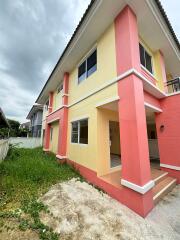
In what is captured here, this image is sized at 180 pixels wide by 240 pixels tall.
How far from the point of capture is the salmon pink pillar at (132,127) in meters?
3.32

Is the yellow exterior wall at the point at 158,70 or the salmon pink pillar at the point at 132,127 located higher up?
the yellow exterior wall at the point at 158,70

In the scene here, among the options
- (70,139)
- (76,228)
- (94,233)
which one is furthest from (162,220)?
(70,139)

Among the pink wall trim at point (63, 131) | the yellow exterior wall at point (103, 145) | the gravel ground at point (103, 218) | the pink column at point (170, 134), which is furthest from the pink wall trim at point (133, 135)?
the pink wall trim at point (63, 131)

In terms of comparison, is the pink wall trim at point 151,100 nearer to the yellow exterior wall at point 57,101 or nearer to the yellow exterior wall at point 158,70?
the yellow exterior wall at point 158,70

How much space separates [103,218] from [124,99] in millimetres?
3649

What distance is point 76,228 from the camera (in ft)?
8.92

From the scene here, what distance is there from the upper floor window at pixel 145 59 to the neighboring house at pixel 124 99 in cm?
2

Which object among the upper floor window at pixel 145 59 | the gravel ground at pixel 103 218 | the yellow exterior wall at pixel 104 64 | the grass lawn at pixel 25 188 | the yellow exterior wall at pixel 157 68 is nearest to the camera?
the gravel ground at pixel 103 218

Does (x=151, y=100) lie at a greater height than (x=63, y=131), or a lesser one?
greater

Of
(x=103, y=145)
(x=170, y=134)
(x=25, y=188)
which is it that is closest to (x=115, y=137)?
(x=170, y=134)

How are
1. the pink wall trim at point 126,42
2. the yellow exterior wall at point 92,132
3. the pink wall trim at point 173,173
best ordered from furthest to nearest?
1. the pink wall trim at point 173,173
2. the yellow exterior wall at point 92,132
3. the pink wall trim at point 126,42

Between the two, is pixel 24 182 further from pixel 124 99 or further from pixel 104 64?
pixel 104 64

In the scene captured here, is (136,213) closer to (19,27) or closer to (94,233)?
(94,233)

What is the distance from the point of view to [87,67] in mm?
6824
